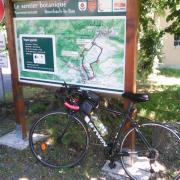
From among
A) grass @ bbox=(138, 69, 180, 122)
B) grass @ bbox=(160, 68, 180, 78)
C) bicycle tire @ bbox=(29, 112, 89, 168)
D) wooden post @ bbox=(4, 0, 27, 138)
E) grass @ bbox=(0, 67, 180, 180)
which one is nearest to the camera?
grass @ bbox=(0, 67, 180, 180)

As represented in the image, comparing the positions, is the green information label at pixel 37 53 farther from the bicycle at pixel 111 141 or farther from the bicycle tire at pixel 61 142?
the bicycle tire at pixel 61 142

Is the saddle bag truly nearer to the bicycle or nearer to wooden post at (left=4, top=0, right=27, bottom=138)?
the bicycle

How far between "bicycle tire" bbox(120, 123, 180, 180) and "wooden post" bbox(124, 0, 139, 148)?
0.21m

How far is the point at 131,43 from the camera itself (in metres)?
3.99

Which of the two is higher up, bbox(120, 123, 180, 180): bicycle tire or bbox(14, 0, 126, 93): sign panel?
bbox(14, 0, 126, 93): sign panel

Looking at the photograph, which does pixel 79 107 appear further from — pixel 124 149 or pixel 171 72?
pixel 171 72

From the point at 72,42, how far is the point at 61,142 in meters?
1.51

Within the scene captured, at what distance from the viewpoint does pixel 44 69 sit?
486 centimetres

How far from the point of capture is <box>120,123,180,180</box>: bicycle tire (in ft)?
13.5

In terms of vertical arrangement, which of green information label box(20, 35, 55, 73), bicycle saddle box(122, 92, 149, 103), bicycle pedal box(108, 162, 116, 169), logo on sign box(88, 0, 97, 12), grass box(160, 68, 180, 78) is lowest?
grass box(160, 68, 180, 78)

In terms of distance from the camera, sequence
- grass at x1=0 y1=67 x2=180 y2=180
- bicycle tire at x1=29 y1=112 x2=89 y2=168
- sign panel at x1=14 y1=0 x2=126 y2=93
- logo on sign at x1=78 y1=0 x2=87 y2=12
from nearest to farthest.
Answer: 1. sign panel at x1=14 y1=0 x2=126 y2=93
2. logo on sign at x1=78 y1=0 x2=87 y2=12
3. grass at x1=0 y1=67 x2=180 y2=180
4. bicycle tire at x1=29 y1=112 x2=89 y2=168

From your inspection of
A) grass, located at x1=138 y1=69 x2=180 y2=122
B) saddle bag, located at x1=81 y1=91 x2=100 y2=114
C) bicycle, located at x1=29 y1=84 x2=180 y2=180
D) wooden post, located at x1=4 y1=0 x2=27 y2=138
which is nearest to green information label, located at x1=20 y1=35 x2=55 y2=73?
wooden post, located at x1=4 y1=0 x2=27 y2=138

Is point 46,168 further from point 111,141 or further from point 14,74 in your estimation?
point 14,74

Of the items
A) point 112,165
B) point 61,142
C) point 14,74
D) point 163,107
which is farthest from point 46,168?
point 163,107
